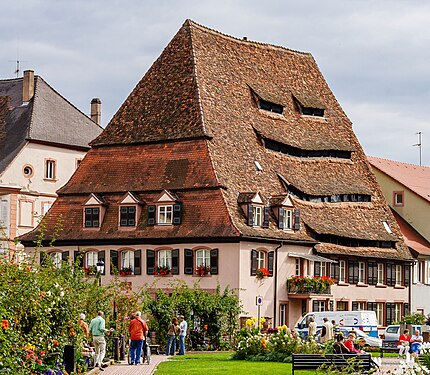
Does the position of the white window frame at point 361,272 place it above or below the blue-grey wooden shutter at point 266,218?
below

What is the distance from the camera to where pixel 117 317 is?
47.9 metres

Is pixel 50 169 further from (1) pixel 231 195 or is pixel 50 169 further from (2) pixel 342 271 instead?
(2) pixel 342 271

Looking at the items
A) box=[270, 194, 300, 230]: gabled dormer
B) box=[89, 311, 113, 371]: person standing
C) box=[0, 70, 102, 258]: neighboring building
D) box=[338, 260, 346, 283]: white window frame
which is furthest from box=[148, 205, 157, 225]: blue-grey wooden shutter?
box=[89, 311, 113, 371]: person standing

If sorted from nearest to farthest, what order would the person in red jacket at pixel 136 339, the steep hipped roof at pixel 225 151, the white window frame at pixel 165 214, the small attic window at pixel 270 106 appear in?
the person in red jacket at pixel 136 339, the white window frame at pixel 165 214, the steep hipped roof at pixel 225 151, the small attic window at pixel 270 106

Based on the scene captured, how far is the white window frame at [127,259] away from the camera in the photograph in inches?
2556

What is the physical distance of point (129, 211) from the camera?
6538 cm

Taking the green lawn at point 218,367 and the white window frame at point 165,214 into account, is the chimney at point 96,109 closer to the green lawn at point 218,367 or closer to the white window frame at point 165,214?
the white window frame at point 165,214

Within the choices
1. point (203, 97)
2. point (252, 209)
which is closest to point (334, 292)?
point (252, 209)

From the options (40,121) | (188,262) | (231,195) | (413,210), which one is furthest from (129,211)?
(413,210)

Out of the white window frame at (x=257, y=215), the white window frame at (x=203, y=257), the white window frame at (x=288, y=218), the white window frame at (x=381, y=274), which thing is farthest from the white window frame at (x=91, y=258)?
the white window frame at (x=381, y=274)

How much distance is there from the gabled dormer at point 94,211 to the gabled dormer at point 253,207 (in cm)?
845

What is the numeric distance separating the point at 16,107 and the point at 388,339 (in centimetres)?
3593

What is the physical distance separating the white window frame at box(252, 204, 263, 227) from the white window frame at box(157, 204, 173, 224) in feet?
15.2

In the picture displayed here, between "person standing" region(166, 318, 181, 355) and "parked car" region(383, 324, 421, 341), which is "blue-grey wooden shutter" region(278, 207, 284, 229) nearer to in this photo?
"parked car" region(383, 324, 421, 341)
